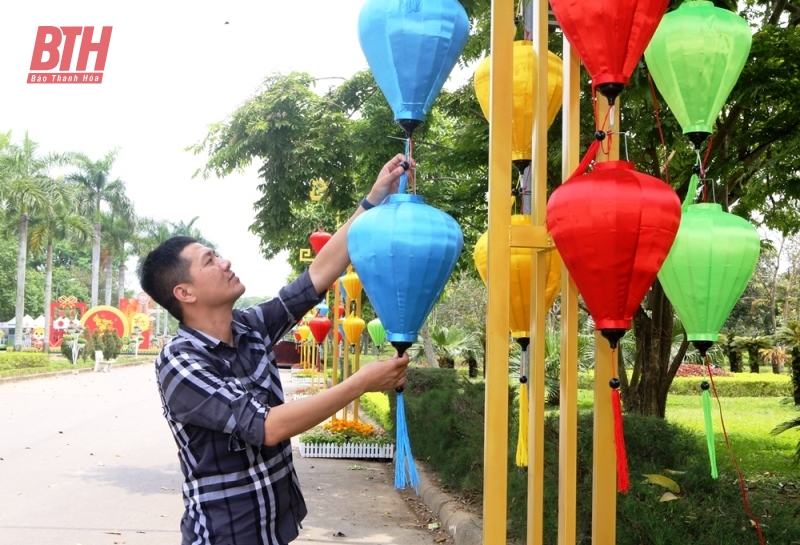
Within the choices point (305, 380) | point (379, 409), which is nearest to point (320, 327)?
point (379, 409)

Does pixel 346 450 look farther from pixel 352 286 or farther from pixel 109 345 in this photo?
pixel 109 345

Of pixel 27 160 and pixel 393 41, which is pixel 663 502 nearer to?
pixel 393 41

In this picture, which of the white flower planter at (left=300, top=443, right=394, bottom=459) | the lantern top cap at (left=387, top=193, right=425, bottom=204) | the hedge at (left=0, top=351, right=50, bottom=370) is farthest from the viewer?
the hedge at (left=0, top=351, right=50, bottom=370)

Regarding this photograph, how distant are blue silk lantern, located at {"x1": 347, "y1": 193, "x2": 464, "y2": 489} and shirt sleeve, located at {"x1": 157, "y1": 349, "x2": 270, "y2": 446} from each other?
38 centimetres

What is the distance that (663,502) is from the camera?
12.6 feet

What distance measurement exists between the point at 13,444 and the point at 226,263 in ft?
30.6

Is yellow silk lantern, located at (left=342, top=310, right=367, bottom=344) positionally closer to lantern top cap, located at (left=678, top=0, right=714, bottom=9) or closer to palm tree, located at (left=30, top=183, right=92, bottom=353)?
lantern top cap, located at (left=678, top=0, right=714, bottom=9)

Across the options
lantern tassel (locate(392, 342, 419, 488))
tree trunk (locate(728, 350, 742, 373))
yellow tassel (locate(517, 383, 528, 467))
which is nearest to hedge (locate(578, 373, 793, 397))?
tree trunk (locate(728, 350, 742, 373))

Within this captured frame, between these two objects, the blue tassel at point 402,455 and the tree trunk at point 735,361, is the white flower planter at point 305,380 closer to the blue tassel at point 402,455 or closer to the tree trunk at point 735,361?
the tree trunk at point 735,361

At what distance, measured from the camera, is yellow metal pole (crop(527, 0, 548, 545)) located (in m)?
2.57

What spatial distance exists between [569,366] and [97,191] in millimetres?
46757

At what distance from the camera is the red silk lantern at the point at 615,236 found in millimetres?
1822

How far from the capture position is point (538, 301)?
2617mm

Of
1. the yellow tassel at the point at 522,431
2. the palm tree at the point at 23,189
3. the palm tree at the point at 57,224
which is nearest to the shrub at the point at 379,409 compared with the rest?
the yellow tassel at the point at 522,431
